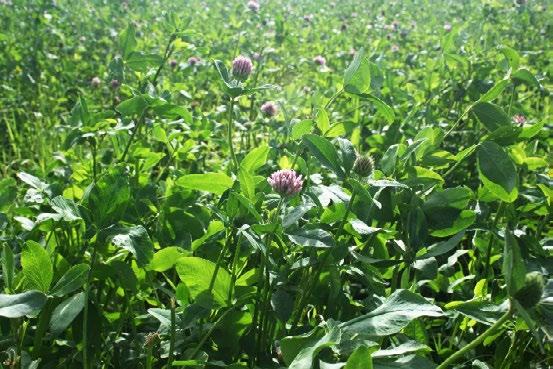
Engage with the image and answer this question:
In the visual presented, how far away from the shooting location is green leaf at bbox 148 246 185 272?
90cm

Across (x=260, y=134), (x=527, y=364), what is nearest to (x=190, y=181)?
(x=527, y=364)

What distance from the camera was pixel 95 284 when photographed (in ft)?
3.93

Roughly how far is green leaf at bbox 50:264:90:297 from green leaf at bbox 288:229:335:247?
295 millimetres

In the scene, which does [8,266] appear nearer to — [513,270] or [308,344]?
[308,344]

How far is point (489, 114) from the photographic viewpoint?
1.03 meters

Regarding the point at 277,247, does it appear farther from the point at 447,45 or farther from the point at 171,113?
the point at 447,45

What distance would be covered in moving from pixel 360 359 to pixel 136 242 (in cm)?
39

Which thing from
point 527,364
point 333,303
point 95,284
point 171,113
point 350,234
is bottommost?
point 527,364

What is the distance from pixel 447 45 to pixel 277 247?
0.88 meters

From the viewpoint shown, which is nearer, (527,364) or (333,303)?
(333,303)

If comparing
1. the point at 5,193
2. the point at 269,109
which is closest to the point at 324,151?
the point at 5,193

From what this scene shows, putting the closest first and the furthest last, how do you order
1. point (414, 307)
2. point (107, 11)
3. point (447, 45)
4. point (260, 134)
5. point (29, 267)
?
1. point (414, 307)
2. point (29, 267)
3. point (447, 45)
4. point (260, 134)
5. point (107, 11)

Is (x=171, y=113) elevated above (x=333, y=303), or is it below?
above

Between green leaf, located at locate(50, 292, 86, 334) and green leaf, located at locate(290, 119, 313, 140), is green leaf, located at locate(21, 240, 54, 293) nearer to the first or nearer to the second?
green leaf, located at locate(50, 292, 86, 334)
